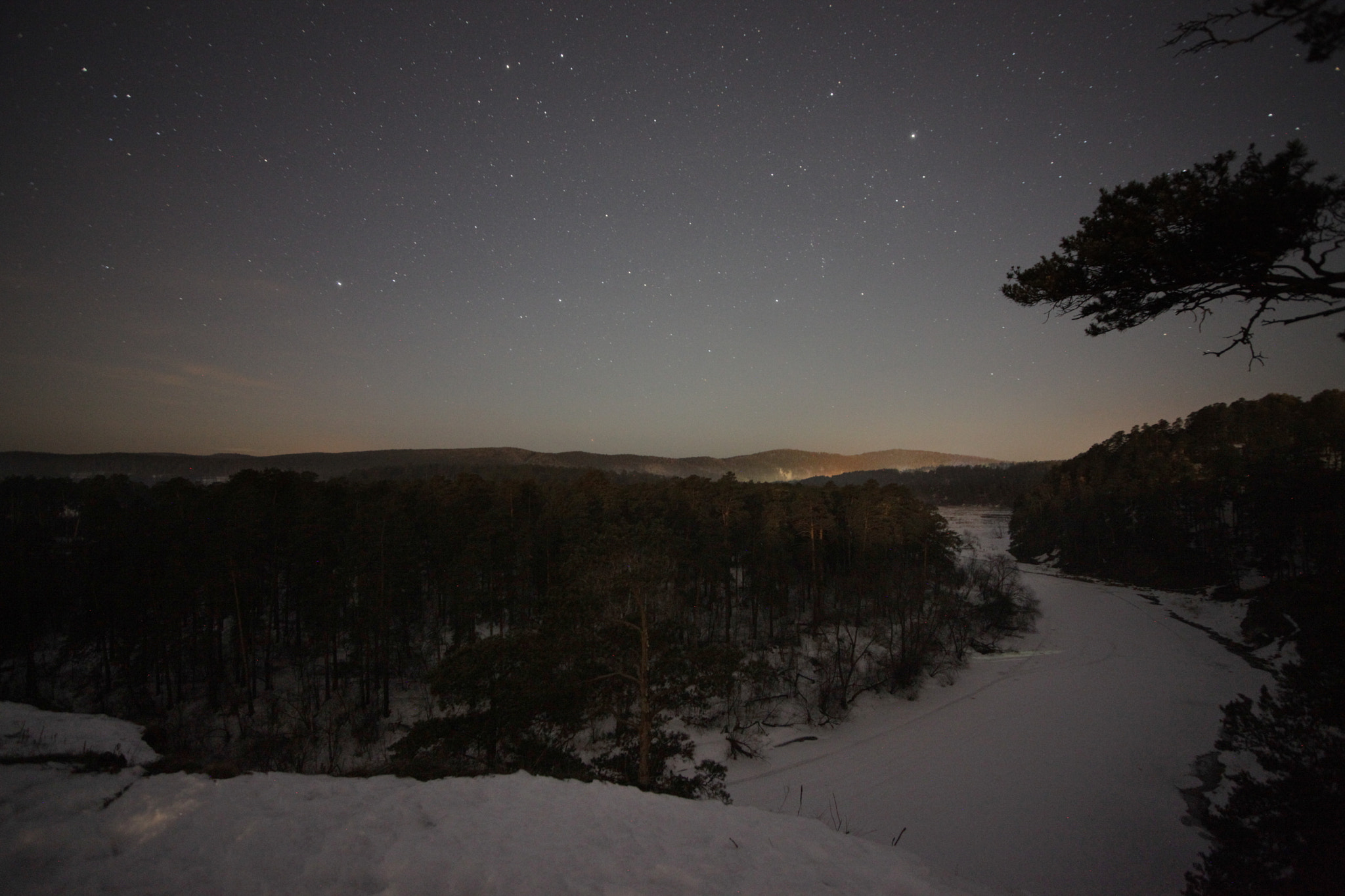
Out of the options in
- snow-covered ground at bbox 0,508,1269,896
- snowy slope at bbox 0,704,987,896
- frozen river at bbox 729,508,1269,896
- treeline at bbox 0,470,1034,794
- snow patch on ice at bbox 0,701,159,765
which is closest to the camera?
snowy slope at bbox 0,704,987,896

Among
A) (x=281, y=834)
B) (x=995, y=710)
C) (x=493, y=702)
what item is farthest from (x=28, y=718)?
(x=995, y=710)

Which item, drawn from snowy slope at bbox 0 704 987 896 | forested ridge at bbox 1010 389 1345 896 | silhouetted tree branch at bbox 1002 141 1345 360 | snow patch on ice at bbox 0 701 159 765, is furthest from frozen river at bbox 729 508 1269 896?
snow patch on ice at bbox 0 701 159 765

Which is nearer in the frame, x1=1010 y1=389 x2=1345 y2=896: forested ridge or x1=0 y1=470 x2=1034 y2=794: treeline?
x1=1010 y1=389 x2=1345 y2=896: forested ridge

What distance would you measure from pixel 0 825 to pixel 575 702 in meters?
9.34

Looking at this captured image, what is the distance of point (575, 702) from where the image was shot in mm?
12039

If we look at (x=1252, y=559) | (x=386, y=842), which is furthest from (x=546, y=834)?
(x=1252, y=559)

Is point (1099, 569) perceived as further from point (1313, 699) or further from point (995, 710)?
point (1313, 699)

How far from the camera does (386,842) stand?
4625mm

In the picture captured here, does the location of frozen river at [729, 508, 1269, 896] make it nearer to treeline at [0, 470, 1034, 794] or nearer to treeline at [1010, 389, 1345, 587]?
treeline at [0, 470, 1034, 794]

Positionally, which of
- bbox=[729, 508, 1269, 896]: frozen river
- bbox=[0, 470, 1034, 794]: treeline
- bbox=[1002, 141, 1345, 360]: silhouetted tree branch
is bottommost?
bbox=[729, 508, 1269, 896]: frozen river

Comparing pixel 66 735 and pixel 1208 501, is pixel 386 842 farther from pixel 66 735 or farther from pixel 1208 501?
pixel 1208 501

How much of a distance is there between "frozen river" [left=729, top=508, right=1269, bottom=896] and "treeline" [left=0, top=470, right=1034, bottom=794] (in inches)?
103

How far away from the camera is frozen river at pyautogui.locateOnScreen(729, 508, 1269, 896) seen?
1345cm

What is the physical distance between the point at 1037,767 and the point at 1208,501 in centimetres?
4339
